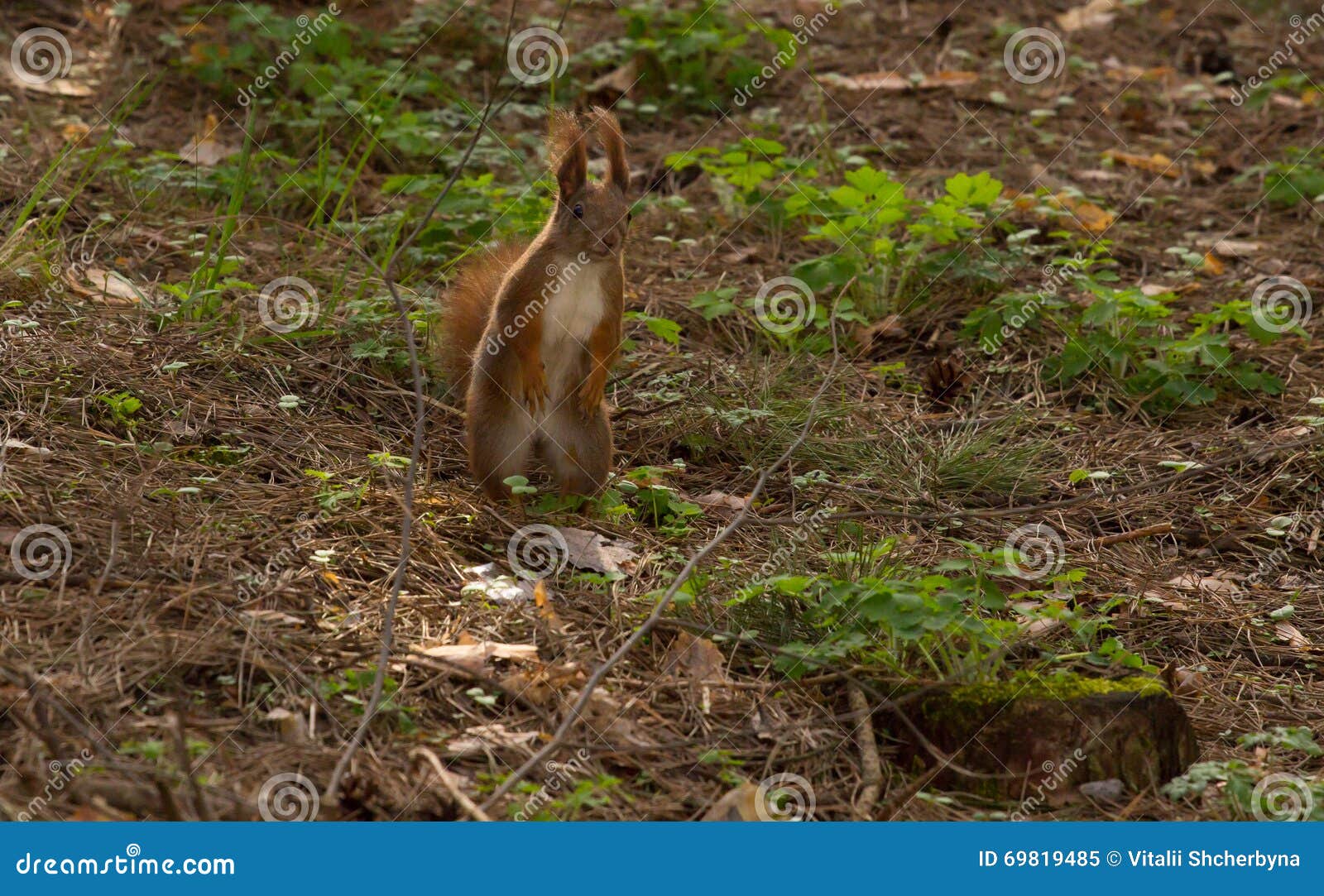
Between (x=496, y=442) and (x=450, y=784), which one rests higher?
(x=496, y=442)

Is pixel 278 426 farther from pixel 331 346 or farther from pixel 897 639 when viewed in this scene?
pixel 897 639

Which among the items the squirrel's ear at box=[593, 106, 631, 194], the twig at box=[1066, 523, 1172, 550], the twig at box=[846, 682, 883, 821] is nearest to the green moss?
the twig at box=[846, 682, 883, 821]

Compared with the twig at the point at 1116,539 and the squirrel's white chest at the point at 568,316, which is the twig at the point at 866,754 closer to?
the twig at the point at 1116,539

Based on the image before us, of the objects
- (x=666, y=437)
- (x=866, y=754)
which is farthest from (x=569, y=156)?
(x=866, y=754)

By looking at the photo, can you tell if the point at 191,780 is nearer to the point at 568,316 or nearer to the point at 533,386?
the point at 533,386

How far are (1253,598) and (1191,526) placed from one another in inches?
15.2

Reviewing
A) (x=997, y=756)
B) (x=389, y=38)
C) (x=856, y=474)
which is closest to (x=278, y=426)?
(x=856, y=474)

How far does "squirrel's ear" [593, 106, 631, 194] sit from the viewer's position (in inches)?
145

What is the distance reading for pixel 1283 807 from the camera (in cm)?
258

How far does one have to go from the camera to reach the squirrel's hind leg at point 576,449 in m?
3.81

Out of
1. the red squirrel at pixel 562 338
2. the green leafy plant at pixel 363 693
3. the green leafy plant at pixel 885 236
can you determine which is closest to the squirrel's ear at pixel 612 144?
the red squirrel at pixel 562 338

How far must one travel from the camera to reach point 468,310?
Result: 4.10 meters

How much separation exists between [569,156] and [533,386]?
0.63 m

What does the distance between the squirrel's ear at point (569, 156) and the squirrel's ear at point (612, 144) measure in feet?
0.18
